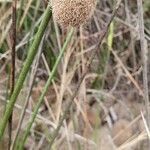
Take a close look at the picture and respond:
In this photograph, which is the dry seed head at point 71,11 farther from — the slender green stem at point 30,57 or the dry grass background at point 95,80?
the dry grass background at point 95,80

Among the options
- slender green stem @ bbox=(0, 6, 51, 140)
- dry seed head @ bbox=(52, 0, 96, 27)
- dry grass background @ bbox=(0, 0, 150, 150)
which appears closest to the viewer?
dry seed head @ bbox=(52, 0, 96, 27)

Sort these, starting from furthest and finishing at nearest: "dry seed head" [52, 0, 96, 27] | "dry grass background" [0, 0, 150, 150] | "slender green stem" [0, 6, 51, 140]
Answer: "dry grass background" [0, 0, 150, 150]
"slender green stem" [0, 6, 51, 140]
"dry seed head" [52, 0, 96, 27]

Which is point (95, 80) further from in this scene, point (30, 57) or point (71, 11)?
point (71, 11)

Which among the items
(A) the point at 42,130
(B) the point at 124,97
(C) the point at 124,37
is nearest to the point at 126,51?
(C) the point at 124,37

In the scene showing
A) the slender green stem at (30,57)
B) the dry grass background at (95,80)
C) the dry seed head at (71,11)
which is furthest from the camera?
the dry grass background at (95,80)

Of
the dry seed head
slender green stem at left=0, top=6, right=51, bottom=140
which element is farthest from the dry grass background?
the dry seed head

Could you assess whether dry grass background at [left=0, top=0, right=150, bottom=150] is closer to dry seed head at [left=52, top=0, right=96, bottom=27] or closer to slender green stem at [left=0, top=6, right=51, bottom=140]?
slender green stem at [left=0, top=6, right=51, bottom=140]

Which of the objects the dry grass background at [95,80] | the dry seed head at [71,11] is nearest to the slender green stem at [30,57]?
the dry seed head at [71,11]

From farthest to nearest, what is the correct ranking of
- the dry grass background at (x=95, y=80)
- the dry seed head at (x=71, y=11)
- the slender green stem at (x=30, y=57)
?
the dry grass background at (x=95, y=80)
the slender green stem at (x=30, y=57)
the dry seed head at (x=71, y=11)

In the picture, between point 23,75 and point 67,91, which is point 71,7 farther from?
point 67,91
